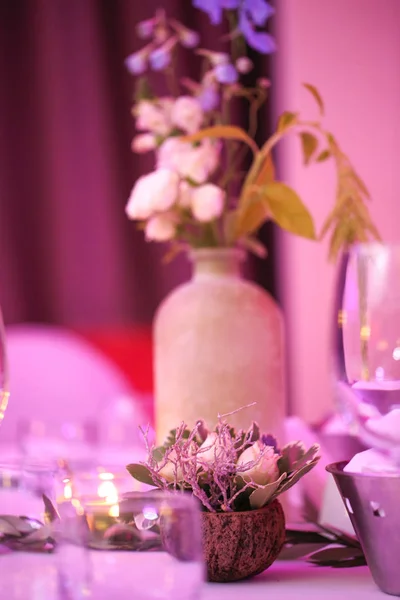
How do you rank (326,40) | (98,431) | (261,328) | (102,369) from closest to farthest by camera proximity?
1. (261,328)
2. (98,431)
3. (102,369)
4. (326,40)

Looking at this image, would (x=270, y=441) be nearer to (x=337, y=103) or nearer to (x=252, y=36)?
(x=252, y=36)

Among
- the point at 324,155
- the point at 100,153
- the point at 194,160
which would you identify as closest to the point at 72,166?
the point at 100,153

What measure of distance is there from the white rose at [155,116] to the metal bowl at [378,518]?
616 millimetres

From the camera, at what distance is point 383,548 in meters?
0.55

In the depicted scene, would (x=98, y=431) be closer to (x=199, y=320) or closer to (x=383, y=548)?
(x=199, y=320)

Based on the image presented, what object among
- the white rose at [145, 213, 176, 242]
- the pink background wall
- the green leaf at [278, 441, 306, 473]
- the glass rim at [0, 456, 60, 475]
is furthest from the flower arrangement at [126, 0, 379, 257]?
the pink background wall

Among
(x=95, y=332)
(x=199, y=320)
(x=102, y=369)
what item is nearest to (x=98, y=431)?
(x=199, y=320)

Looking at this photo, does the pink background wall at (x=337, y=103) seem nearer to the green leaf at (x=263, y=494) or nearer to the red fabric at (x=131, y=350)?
the red fabric at (x=131, y=350)

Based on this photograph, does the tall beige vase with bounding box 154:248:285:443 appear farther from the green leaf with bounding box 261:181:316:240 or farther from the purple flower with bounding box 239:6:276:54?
the purple flower with bounding box 239:6:276:54

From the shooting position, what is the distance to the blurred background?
304 centimetres

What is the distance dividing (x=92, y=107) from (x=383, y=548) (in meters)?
2.70

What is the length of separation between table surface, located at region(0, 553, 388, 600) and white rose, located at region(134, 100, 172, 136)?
0.61 metres

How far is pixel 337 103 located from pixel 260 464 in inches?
109

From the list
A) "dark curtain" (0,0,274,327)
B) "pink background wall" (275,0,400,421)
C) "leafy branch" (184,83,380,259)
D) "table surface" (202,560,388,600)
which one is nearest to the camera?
"table surface" (202,560,388,600)
